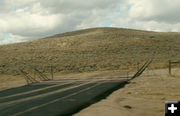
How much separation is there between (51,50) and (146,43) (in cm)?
2442

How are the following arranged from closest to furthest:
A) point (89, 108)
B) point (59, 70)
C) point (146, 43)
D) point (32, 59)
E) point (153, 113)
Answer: point (153, 113), point (89, 108), point (59, 70), point (32, 59), point (146, 43)

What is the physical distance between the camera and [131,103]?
29.2ft

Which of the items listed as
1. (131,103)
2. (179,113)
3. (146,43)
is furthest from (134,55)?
(179,113)

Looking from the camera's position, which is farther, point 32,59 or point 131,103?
point 32,59

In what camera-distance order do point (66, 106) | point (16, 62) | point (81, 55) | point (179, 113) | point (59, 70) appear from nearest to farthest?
point (179, 113) → point (66, 106) → point (59, 70) → point (16, 62) → point (81, 55)

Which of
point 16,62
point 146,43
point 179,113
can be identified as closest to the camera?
point 179,113

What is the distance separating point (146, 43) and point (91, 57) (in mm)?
19167

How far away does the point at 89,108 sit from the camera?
814 centimetres

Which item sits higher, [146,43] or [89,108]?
[146,43]

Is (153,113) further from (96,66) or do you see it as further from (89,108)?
(96,66)

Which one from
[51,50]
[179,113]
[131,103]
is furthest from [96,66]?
[179,113]

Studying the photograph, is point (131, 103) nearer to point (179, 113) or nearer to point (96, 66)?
point (179, 113)

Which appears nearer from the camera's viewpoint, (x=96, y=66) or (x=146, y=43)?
(x=96, y=66)

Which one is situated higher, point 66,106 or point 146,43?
point 146,43
